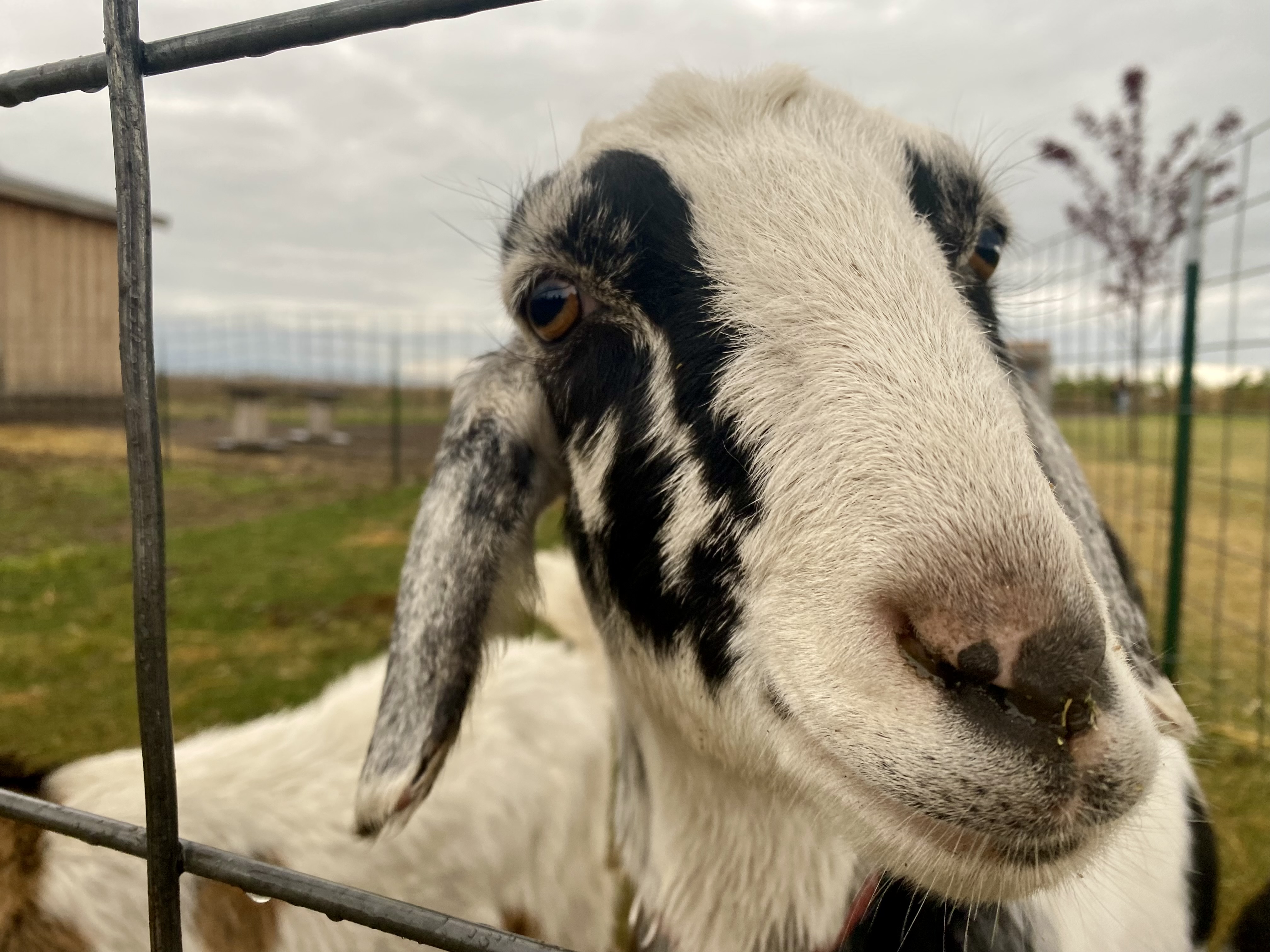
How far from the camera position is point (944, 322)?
1.24m

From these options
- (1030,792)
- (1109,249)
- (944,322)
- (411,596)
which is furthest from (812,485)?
(1109,249)

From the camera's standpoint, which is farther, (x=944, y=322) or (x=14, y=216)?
(x=14, y=216)

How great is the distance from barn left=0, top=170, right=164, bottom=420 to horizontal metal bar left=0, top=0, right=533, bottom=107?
15.4 meters

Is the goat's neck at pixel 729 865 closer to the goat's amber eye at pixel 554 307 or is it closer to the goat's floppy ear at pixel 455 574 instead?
the goat's floppy ear at pixel 455 574

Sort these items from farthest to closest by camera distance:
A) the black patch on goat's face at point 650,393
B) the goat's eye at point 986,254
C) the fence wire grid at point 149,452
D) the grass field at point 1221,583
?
1. the grass field at point 1221,583
2. the goat's eye at point 986,254
3. the black patch on goat's face at point 650,393
4. the fence wire grid at point 149,452

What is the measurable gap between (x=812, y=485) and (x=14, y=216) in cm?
1688

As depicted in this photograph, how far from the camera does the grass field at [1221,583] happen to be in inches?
126

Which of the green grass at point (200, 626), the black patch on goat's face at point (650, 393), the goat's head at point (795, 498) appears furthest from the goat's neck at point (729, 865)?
the green grass at point (200, 626)

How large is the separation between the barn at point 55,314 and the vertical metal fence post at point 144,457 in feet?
51.1

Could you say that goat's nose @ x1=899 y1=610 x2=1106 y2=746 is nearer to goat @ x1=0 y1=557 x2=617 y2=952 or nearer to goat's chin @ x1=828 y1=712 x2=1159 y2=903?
goat's chin @ x1=828 y1=712 x2=1159 y2=903

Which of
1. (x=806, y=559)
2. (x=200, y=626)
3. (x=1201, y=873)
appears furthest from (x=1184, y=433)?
(x=200, y=626)

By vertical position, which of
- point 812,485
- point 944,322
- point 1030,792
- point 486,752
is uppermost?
point 944,322

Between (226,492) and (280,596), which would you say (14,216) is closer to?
(226,492)

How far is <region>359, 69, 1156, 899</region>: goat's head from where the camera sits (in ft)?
3.14
